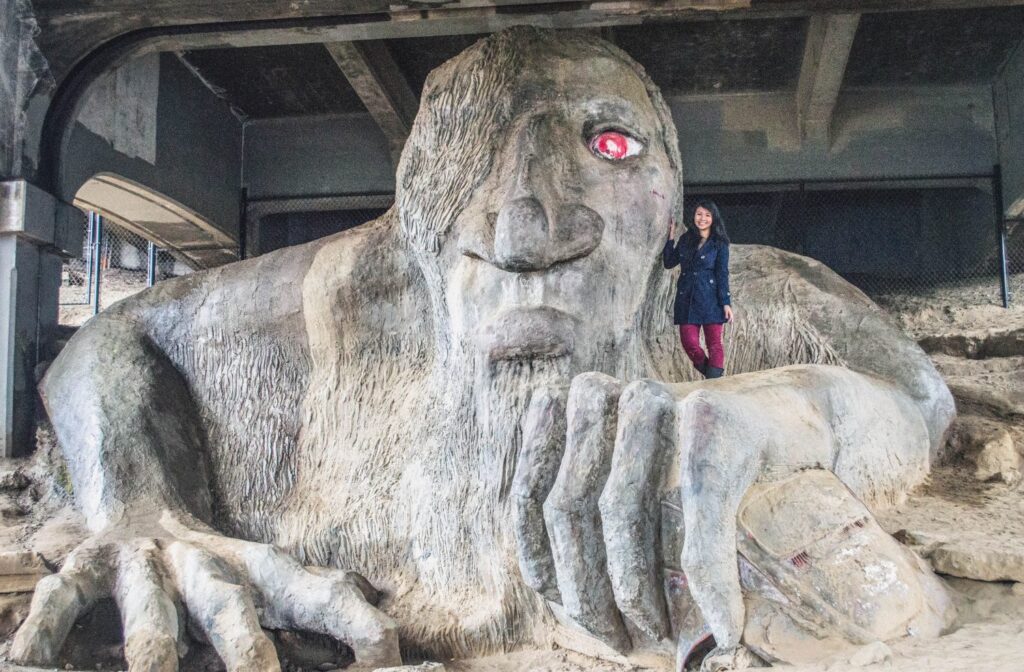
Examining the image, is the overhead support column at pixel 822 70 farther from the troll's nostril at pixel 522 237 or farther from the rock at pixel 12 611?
the rock at pixel 12 611

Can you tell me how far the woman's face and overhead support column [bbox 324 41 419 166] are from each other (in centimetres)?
232

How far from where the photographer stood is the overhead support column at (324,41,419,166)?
4.46m

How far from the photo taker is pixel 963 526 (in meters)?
2.24

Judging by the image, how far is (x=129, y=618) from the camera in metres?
2.05

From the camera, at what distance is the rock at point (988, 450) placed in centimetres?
266

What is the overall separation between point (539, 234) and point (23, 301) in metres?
1.63

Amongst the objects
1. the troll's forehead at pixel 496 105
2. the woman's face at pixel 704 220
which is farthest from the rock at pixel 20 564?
the woman's face at pixel 704 220

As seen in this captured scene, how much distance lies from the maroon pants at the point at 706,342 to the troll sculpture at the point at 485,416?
68mm

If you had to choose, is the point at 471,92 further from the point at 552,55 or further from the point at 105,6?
the point at 105,6

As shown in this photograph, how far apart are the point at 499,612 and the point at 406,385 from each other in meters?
0.64

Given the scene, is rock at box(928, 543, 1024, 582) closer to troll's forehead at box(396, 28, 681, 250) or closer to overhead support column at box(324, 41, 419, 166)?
troll's forehead at box(396, 28, 681, 250)

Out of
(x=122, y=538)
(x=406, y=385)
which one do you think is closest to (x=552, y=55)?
(x=406, y=385)

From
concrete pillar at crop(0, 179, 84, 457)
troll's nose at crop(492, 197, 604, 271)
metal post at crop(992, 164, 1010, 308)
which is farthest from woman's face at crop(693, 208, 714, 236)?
metal post at crop(992, 164, 1010, 308)

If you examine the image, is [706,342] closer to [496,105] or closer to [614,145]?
[614,145]
